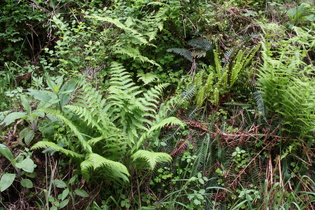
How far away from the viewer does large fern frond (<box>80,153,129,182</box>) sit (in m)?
2.11

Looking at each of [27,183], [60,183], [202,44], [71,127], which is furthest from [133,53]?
[27,183]

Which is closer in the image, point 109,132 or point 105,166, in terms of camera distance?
point 105,166

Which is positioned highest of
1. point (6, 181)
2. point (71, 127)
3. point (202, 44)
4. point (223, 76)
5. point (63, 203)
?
point (202, 44)

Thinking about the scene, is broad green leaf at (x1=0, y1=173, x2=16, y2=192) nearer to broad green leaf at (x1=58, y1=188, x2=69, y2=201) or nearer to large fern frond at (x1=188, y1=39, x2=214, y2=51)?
broad green leaf at (x1=58, y1=188, x2=69, y2=201)

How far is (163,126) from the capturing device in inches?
109

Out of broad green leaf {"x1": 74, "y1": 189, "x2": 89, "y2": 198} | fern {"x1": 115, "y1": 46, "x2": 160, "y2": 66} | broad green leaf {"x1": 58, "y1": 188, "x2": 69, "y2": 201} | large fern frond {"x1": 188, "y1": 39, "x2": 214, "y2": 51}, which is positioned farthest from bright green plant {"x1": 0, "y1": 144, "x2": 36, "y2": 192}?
large fern frond {"x1": 188, "y1": 39, "x2": 214, "y2": 51}

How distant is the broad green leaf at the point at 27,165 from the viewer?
92.7 inches

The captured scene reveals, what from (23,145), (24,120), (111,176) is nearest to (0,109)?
(24,120)

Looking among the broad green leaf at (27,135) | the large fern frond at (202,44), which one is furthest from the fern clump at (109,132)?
the large fern frond at (202,44)

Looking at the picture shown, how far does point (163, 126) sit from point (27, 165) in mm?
1206

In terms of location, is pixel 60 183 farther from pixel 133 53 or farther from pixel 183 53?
pixel 183 53

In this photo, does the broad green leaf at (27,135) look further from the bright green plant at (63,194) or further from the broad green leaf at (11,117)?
the bright green plant at (63,194)

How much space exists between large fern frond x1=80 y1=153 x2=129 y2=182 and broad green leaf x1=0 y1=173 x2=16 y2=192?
57 cm

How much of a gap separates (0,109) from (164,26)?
2.04 m
